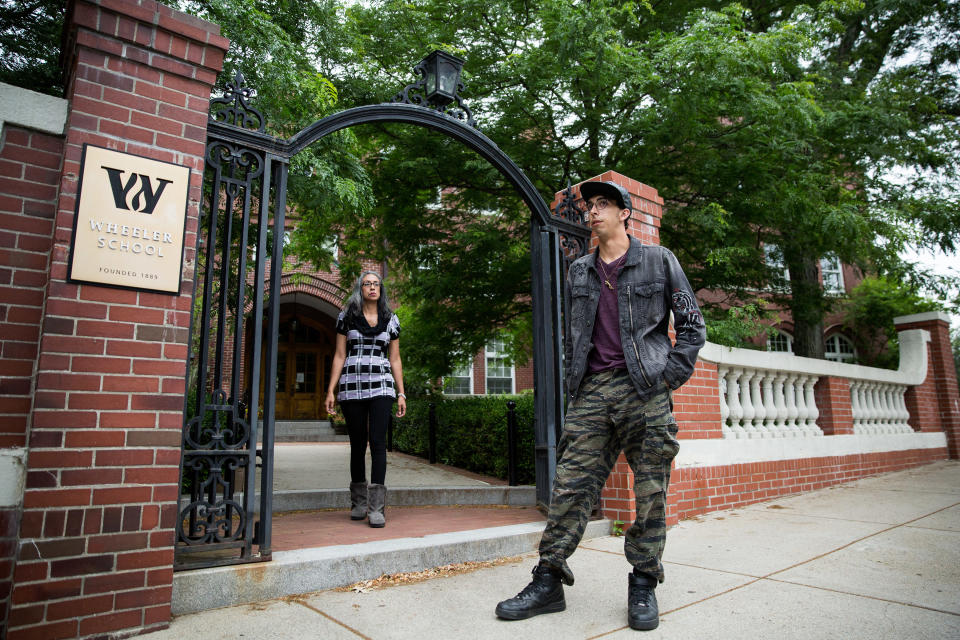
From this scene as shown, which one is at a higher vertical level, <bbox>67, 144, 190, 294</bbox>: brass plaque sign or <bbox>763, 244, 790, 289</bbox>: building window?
<bbox>763, 244, 790, 289</bbox>: building window

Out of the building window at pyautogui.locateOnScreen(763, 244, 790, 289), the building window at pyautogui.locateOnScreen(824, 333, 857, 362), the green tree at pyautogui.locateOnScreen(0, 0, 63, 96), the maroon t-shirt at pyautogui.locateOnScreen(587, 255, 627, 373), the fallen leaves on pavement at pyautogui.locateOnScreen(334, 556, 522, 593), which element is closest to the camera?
the maroon t-shirt at pyautogui.locateOnScreen(587, 255, 627, 373)

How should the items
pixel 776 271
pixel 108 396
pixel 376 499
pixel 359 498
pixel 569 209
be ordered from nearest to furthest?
pixel 108 396 < pixel 376 499 < pixel 359 498 < pixel 569 209 < pixel 776 271

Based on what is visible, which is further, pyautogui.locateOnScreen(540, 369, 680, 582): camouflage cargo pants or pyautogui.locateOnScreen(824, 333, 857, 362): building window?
pyautogui.locateOnScreen(824, 333, 857, 362): building window

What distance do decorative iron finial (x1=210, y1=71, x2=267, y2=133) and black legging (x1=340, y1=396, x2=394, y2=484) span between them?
2064 millimetres

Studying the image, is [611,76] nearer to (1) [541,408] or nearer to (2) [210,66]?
(1) [541,408]

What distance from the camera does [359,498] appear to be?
475 centimetres

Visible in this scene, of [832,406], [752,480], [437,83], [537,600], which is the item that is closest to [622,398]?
[537,600]

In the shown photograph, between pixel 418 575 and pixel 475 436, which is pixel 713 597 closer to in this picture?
pixel 418 575

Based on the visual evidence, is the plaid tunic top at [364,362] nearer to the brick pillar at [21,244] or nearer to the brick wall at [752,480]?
the brick pillar at [21,244]

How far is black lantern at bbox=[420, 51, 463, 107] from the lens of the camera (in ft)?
14.7

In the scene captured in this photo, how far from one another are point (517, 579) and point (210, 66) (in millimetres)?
3273

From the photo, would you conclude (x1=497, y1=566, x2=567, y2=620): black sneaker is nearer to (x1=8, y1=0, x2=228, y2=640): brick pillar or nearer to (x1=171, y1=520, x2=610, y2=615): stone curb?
(x1=171, y1=520, x2=610, y2=615): stone curb

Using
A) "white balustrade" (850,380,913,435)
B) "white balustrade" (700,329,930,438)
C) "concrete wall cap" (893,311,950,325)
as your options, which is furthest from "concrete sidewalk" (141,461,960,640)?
"concrete wall cap" (893,311,950,325)

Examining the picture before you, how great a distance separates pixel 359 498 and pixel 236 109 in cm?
296
